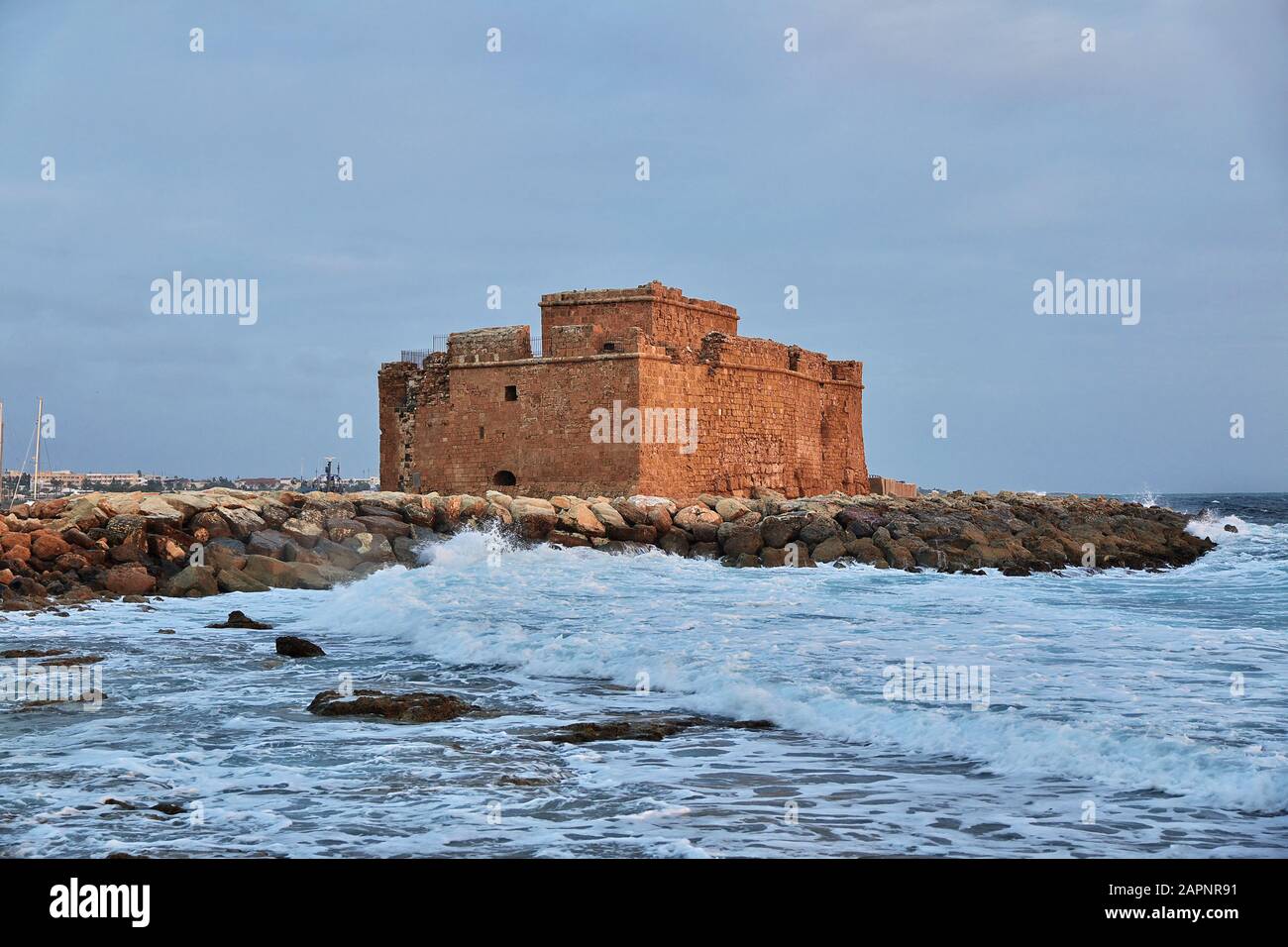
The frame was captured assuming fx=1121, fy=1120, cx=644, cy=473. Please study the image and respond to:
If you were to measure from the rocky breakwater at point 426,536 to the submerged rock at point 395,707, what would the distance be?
7.26 meters

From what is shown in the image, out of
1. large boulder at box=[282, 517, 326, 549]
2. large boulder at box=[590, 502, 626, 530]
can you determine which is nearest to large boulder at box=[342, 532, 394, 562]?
large boulder at box=[282, 517, 326, 549]

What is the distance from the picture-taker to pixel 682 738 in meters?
6.41

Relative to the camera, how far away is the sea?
4.50m

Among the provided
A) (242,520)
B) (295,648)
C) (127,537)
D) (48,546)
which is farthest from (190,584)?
(295,648)

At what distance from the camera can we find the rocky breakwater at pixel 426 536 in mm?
14591

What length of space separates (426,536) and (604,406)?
5017mm

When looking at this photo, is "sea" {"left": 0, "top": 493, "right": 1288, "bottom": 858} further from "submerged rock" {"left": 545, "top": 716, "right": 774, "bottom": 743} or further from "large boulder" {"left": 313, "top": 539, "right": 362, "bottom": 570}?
"large boulder" {"left": 313, "top": 539, "right": 362, "bottom": 570}

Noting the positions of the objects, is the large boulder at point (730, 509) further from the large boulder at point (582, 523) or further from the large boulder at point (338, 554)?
the large boulder at point (338, 554)

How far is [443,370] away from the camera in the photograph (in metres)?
23.5

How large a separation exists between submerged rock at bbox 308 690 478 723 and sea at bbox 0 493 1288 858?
145 mm

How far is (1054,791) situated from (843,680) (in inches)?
104

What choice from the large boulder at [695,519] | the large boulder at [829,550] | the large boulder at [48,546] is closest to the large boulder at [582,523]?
the large boulder at [695,519]
